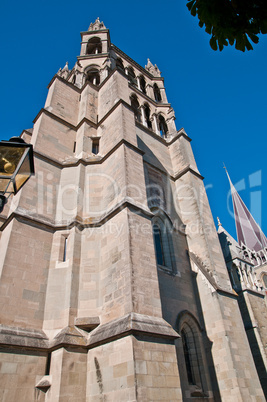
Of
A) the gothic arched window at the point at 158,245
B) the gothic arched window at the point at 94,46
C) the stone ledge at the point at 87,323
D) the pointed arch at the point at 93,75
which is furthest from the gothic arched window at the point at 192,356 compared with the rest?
the gothic arched window at the point at 94,46

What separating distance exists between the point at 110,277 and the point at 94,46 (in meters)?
20.4

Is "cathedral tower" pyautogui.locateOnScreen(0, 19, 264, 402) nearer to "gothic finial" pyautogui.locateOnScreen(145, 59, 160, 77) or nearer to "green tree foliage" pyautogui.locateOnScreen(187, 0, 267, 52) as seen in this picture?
"green tree foliage" pyautogui.locateOnScreen(187, 0, 267, 52)

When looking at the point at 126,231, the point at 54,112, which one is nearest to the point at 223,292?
the point at 126,231

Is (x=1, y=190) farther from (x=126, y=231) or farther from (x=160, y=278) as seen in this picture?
(x=160, y=278)

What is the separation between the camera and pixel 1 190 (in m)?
3.80

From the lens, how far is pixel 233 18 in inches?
116

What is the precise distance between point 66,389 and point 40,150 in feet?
26.8

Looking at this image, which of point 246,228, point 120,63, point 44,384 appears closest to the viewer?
point 44,384

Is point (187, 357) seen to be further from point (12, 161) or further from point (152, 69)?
point (152, 69)

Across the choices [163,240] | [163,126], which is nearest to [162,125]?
[163,126]

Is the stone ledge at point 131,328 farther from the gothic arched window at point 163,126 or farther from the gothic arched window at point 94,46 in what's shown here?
the gothic arched window at point 94,46

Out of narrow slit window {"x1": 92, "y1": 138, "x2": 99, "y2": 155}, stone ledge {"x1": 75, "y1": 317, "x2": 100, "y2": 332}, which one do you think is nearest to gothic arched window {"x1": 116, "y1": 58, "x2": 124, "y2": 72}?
narrow slit window {"x1": 92, "y1": 138, "x2": 99, "y2": 155}

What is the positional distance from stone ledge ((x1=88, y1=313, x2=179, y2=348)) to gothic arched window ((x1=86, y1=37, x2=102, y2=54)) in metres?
21.0

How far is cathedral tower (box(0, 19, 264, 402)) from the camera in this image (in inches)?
253
